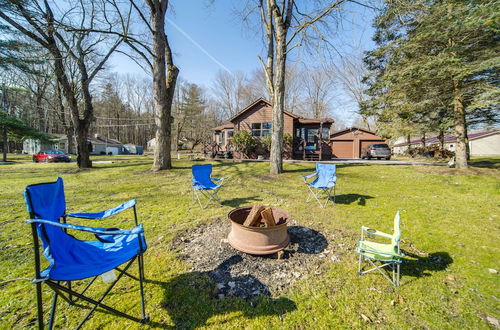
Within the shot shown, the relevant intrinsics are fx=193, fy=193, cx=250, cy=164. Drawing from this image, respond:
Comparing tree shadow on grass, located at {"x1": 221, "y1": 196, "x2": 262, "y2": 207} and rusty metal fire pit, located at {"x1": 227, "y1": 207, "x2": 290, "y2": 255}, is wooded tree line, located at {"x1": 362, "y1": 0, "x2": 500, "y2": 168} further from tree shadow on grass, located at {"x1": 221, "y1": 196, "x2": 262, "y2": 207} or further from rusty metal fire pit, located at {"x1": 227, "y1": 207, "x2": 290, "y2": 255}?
rusty metal fire pit, located at {"x1": 227, "y1": 207, "x2": 290, "y2": 255}

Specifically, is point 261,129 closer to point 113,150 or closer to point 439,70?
point 439,70

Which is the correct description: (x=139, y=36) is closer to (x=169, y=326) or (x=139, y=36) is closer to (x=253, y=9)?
(x=253, y=9)

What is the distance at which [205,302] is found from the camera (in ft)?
6.68

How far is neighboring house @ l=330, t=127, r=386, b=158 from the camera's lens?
2228 cm

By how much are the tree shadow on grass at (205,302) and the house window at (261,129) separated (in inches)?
634

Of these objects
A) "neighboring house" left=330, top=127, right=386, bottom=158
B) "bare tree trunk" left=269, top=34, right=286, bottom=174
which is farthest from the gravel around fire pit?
"neighboring house" left=330, top=127, right=386, bottom=158

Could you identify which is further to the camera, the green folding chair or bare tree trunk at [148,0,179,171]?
bare tree trunk at [148,0,179,171]

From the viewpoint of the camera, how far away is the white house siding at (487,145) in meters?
28.0

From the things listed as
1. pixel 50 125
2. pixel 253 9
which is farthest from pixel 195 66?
Answer: pixel 50 125

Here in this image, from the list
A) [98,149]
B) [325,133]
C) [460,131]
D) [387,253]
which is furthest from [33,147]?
[460,131]

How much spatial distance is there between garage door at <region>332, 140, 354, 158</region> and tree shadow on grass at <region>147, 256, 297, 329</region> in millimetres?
23096

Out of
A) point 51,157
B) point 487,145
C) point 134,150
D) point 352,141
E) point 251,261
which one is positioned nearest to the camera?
point 251,261

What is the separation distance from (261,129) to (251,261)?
1587 centimetres

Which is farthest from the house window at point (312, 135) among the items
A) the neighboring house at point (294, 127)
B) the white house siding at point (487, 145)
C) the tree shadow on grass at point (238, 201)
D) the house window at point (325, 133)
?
the white house siding at point (487, 145)
